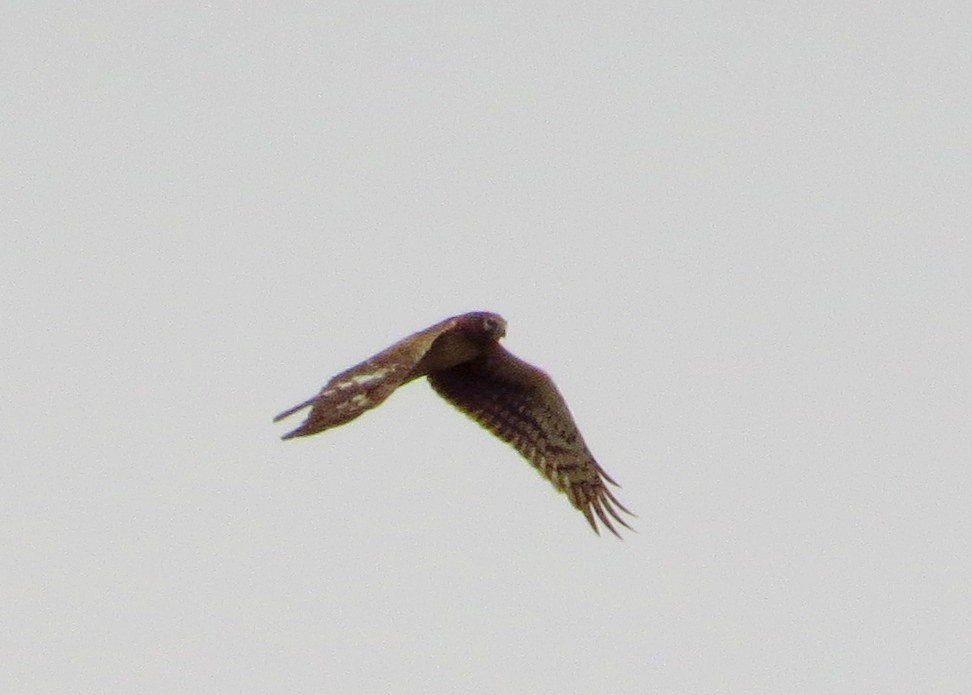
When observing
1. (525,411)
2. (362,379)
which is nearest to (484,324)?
(525,411)

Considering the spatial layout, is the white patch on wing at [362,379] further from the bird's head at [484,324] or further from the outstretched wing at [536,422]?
the outstretched wing at [536,422]

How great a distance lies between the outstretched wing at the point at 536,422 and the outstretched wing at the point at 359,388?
71.6 inches

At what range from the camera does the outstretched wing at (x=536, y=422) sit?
12805 millimetres

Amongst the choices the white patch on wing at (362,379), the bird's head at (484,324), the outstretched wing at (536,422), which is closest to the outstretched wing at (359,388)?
the white patch on wing at (362,379)

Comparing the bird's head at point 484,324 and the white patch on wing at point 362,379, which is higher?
the bird's head at point 484,324

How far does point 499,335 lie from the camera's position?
1209 cm

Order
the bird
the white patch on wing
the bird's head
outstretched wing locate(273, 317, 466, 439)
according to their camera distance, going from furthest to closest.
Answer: the bird
the bird's head
the white patch on wing
outstretched wing locate(273, 317, 466, 439)

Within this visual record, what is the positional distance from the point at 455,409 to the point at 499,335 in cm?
111

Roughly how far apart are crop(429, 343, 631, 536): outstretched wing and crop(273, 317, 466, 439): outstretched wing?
182 cm

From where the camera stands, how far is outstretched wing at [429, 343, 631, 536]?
→ 12.8 meters

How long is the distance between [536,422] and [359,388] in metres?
2.99

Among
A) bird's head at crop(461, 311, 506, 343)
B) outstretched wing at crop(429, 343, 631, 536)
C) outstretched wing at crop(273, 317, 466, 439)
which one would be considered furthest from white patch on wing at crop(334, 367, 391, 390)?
outstretched wing at crop(429, 343, 631, 536)

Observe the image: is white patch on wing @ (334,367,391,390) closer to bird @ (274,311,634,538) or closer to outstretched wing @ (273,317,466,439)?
outstretched wing @ (273,317,466,439)

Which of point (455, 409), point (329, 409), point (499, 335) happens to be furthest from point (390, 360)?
point (455, 409)
